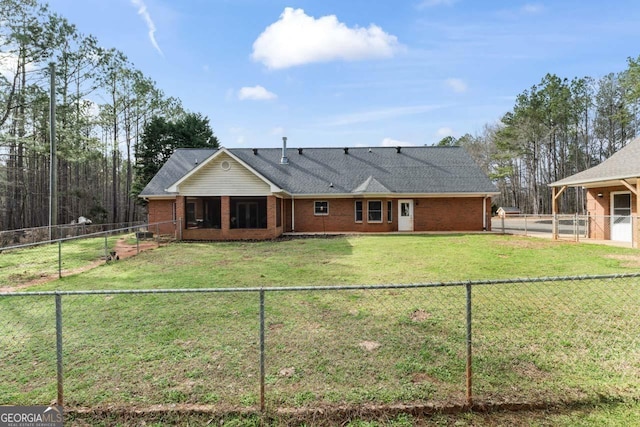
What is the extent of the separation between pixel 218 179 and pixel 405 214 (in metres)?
12.3

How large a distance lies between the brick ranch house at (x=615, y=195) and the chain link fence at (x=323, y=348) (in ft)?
35.5

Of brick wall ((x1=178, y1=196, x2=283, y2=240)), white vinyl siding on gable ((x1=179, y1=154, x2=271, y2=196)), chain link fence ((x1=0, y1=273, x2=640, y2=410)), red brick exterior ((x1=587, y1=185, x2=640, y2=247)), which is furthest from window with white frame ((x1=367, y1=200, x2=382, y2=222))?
chain link fence ((x1=0, y1=273, x2=640, y2=410))

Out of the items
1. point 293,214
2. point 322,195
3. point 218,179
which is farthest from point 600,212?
point 218,179

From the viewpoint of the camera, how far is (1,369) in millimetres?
4098

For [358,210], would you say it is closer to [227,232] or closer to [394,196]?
[394,196]

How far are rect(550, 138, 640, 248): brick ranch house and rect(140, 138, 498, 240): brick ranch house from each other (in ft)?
17.5

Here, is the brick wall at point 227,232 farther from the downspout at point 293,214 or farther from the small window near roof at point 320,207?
the small window near roof at point 320,207

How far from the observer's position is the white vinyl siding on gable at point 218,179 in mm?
18453

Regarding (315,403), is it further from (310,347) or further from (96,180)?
(96,180)

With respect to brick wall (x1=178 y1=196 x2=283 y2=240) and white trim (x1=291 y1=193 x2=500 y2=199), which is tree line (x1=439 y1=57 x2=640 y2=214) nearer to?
white trim (x1=291 y1=193 x2=500 y2=199)

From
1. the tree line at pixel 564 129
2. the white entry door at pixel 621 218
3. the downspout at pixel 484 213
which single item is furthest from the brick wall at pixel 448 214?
the tree line at pixel 564 129

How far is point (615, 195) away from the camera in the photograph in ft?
53.7
